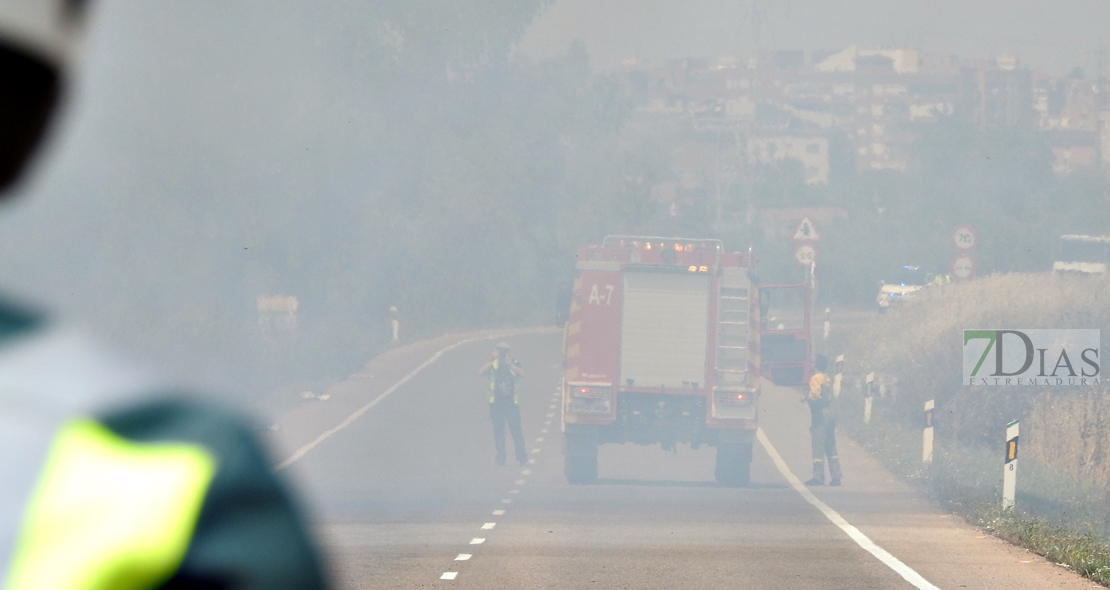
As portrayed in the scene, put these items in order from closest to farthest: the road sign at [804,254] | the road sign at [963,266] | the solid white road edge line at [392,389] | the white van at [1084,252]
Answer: the solid white road edge line at [392,389], the road sign at [963,266], the road sign at [804,254], the white van at [1084,252]

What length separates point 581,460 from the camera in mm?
21750

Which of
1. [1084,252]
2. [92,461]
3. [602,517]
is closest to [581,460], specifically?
[602,517]

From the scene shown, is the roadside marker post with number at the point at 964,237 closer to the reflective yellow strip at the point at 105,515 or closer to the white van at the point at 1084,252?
the white van at the point at 1084,252

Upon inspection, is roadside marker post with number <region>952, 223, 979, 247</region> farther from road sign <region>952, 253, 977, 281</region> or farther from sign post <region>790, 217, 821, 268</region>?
sign post <region>790, 217, 821, 268</region>

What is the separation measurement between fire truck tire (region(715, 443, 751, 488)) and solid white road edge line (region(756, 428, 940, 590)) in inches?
25.0

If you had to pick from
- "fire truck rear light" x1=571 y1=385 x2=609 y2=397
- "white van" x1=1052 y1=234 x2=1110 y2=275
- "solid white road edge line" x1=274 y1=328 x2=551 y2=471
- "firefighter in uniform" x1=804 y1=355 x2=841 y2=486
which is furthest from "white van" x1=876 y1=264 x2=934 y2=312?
"fire truck rear light" x1=571 y1=385 x2=609 y2=397

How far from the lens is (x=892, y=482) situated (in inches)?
883

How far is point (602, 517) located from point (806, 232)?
61.2ft

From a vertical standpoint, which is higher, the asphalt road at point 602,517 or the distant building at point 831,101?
the distant building at point 831,101

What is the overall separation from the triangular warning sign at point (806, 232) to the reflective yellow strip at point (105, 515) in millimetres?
33421

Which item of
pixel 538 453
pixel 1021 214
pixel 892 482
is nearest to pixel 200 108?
pixel 538 453

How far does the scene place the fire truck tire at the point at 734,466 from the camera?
862 inches

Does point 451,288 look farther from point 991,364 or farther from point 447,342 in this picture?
point 991,364

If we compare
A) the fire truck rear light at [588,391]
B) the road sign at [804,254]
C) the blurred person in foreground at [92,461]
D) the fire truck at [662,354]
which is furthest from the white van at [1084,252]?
the blurred person in foreground at [92,461]
